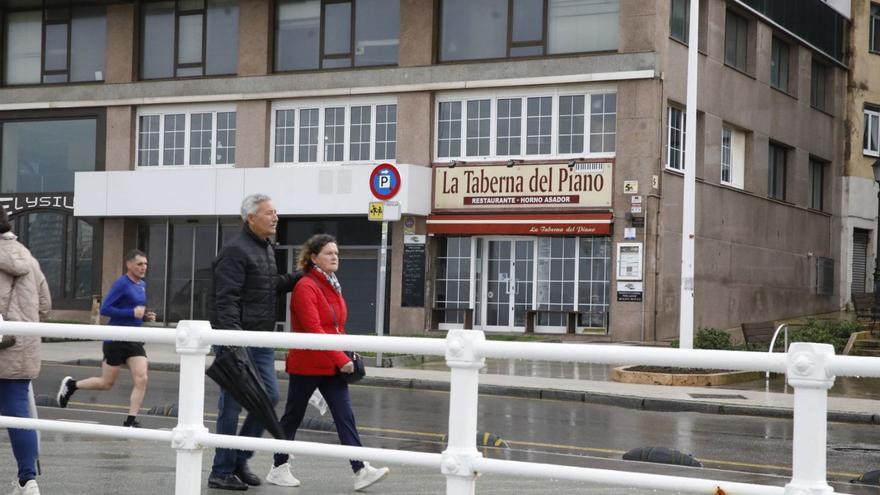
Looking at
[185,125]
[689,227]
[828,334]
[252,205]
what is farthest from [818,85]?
[252,205]

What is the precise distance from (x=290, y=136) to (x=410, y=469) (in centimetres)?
2531

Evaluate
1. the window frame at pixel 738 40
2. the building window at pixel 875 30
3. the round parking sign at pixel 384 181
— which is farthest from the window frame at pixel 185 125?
the building window at pixel 875 30

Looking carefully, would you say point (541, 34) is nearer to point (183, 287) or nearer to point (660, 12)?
point (660, 12)

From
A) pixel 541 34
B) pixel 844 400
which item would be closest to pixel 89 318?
pixel 541 34

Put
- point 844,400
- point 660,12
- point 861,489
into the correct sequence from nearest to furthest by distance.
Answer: point 861,489
point 844,400
point 660,12

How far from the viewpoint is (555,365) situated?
71.1 ft

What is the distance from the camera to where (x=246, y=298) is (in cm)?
825

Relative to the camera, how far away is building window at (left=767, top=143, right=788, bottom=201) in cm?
3550

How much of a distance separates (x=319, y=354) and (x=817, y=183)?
109ft

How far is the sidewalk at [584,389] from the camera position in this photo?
1623 centimetres

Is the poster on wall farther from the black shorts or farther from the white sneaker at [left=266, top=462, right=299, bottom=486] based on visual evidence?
the white sneaker at [left=266, top=462, right=299, bottom=486]

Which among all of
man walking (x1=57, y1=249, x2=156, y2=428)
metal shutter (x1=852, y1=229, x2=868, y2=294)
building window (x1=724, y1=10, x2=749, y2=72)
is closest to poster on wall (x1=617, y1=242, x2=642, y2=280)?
building window (x1=724, y1=10, x2=749, y2=72)

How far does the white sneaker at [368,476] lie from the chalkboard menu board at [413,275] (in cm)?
2257

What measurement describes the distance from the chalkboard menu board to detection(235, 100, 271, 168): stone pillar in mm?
4752
